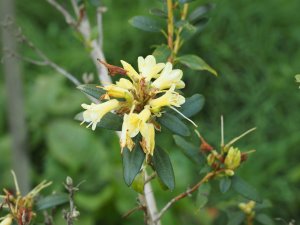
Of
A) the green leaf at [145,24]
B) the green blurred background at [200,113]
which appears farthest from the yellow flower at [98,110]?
the green blurred background at [200,113]

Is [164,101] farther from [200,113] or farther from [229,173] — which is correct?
[200,113]

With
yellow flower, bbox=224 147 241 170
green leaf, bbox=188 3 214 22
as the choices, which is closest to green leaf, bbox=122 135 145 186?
yellow flower, bbox=224 147 241 170

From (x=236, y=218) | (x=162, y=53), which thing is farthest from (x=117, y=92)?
(x=236, y=218)

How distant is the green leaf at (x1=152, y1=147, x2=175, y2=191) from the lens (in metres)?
0.95

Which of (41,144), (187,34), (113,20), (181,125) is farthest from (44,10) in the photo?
(181,125)

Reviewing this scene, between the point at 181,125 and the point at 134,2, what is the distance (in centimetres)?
279

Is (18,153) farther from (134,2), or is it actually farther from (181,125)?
(134,2)

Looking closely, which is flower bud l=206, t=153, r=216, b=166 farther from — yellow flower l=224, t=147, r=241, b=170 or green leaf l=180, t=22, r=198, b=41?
green leaf l=180, t=22, r=198, b=41

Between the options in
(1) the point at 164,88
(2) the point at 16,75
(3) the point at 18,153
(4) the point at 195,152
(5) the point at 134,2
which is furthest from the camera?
(5) the point at 134,2

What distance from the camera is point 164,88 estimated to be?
910 millimetres

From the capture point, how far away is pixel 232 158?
1076mm

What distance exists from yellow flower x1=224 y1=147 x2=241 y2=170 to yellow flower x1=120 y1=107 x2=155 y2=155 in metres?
0.24

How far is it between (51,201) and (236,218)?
1.20 feet

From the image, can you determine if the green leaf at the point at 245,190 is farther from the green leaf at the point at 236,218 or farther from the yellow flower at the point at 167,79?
the yellow flower at the point at 167,79
